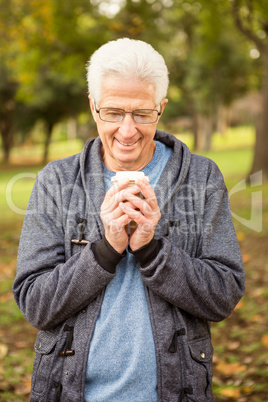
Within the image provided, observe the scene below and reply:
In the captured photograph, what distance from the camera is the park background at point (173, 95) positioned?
4.74m

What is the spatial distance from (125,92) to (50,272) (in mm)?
854

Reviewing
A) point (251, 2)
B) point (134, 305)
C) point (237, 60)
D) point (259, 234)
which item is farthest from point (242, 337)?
point (237, 60)

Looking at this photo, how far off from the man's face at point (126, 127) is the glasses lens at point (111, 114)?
0.06 ft

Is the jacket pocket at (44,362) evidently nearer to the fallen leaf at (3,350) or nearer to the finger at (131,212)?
the finger at (131,212)

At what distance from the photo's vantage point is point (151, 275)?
2.05 metres

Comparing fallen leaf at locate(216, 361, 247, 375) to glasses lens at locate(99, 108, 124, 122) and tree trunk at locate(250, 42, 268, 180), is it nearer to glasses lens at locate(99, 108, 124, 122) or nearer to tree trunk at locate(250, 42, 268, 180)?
glasses lens at locate(99, 108, 124, 122)

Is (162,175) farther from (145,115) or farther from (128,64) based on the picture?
(128,64)

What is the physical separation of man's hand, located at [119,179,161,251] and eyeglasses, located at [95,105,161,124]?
372 mm

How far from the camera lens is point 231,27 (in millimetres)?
16922

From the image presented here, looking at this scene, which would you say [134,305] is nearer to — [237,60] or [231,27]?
[231,27]

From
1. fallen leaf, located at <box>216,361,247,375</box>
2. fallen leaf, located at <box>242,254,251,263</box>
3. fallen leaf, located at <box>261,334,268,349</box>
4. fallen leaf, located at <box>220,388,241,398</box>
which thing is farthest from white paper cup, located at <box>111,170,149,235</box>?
fallen leaf, located at <box>242,254,251,263</box>

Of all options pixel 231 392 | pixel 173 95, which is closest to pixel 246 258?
pixel 231 392

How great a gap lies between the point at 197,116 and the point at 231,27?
20353 mm

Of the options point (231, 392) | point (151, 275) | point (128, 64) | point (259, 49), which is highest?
point (259, 49)
